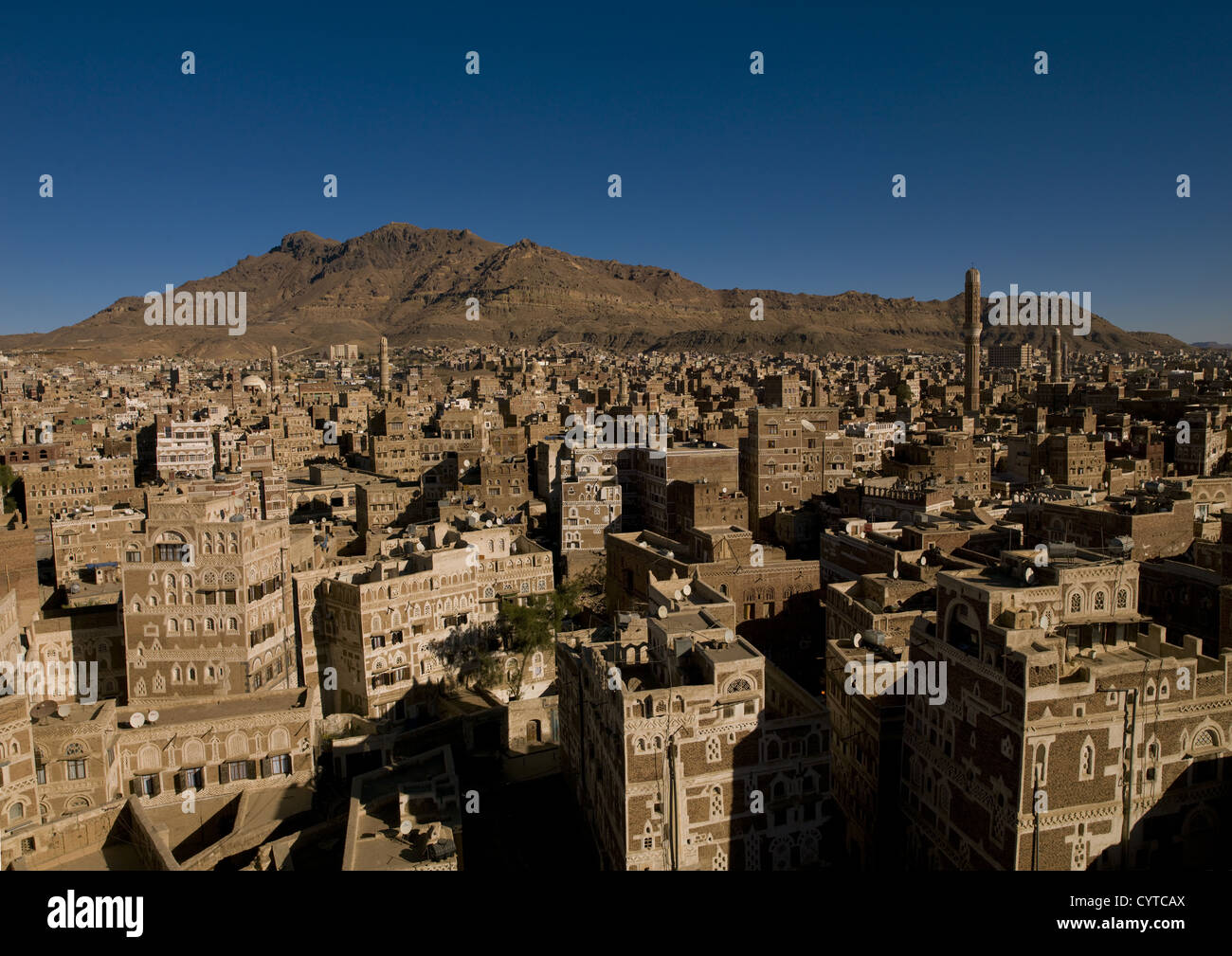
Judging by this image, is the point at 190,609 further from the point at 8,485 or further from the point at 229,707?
the point at 8,485

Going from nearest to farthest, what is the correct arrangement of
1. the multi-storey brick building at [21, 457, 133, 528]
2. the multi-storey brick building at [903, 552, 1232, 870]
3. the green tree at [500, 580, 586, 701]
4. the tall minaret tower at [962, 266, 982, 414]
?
the multi-storey brick building at [903, 552, 1232, 870] < the green tree at [500, 580, 586, 701] < the multi-storey brick building at [21, 457, 133, 528] < the tall minaret tower at [962, 266, 982, 414]

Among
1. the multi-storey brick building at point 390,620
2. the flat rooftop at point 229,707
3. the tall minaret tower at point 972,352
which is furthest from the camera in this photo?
the tall minaret tower at point 972,352

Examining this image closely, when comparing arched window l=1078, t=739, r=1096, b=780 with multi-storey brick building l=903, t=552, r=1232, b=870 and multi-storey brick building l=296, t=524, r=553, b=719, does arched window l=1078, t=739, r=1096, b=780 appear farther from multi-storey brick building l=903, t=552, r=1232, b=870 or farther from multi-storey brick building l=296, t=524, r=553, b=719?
multi-storey brick building l=296, t=524, r=553, b=719

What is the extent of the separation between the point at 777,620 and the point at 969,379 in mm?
71560

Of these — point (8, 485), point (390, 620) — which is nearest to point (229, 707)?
point (390, 620)

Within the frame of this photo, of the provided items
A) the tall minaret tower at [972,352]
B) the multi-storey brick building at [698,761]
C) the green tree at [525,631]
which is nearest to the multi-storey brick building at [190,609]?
the green tree at [525,631]

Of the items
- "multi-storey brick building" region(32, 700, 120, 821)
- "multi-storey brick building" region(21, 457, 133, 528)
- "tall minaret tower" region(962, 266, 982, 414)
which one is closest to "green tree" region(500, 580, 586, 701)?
"multi-storey brick building" region(32, 700, 120, 821)

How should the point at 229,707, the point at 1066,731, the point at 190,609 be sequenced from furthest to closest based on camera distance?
the point at 190,609 → the point at 229,707 → the point at 1066,731

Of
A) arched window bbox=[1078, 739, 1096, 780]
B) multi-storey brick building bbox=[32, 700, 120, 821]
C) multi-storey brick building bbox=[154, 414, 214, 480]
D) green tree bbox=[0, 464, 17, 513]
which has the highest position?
multi-storey brick building bbox=[154, 414, 214, 480]

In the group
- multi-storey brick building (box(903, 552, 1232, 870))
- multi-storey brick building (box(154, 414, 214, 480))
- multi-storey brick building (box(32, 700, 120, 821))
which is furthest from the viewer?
multi-storey brick building (box(154, 414, 214, 480))

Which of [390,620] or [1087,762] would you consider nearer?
[1087,762]

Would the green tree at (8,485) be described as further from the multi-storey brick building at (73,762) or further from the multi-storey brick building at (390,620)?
the multi-storey brick building at (73,762)

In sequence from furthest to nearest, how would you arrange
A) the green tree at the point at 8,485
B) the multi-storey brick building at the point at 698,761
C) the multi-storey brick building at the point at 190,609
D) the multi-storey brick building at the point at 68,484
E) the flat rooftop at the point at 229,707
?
1. the multi-storey brick building at the point at 68,484
2. the green tree at the point at 8,485
3. the multi-storey brick building at the point at 190,609
4. the flat rooftop at the point at 229,707
5. the multi-storey brick building at the point at 698,761
